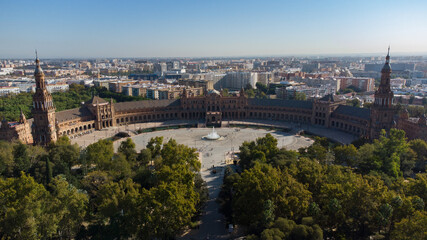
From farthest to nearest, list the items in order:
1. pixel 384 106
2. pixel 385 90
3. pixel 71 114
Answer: pixel 71 114, pixel 384 106, pixel 385 90

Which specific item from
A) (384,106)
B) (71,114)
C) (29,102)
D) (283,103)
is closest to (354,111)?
(384,106)

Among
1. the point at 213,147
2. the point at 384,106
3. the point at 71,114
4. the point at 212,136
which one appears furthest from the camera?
the point at 71,114

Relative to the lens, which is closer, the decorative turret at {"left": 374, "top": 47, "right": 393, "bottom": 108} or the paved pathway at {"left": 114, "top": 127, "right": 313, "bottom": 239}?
the paved pathway at {"left": 114, "top": 127, "right": 313, "bottom": 239}

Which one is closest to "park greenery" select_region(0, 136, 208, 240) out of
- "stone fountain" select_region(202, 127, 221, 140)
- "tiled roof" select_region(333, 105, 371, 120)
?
"stone fountain" select_region(202, 127, 221, 140)

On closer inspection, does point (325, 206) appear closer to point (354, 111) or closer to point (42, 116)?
point (354, 111)

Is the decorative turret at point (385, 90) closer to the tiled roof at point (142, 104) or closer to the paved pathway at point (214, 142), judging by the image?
the paved pathway at point (214, 142)

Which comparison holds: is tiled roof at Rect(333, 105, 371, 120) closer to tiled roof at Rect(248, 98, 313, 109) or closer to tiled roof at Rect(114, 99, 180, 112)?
tiled roof at Rect(248, 98, 313, 109)

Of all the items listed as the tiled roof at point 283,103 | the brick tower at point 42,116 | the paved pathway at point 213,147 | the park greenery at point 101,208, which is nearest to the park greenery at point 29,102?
the brick tower at point 42,116
